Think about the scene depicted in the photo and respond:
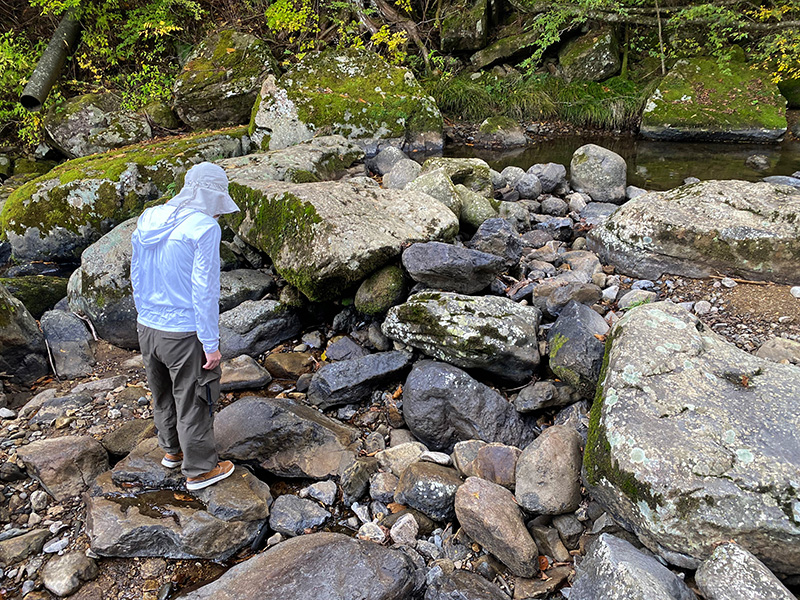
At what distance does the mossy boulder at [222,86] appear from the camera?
1055cm

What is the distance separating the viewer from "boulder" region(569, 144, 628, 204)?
7.50 meters

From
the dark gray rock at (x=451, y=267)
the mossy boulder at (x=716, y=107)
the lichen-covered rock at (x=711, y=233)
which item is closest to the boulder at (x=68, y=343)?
the dark gray rock at (x=451, y=267)

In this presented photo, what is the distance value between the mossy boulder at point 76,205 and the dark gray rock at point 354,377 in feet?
14.9

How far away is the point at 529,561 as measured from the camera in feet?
9.46

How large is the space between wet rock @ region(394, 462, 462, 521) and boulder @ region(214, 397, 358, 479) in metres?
0.60

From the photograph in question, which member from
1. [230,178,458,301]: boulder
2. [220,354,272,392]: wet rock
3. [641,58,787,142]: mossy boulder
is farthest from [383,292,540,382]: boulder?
[641,58,787,142]: mossy boulder

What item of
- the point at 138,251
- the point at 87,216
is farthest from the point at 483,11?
the point at 138,251

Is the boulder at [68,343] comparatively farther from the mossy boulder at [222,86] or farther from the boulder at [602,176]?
the boulder at [602,176]

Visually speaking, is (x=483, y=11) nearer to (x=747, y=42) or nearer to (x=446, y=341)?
(x=747, y=42)

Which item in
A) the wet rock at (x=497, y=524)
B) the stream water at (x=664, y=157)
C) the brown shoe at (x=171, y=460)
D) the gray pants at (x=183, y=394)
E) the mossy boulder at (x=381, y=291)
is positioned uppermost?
the gray pants at (x=183, y=394)

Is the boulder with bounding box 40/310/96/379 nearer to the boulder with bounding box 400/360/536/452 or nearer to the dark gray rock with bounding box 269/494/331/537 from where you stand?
the dark gray rock with bounding box 269/494/331/537

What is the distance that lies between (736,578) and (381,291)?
3.39m

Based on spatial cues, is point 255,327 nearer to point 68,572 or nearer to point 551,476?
point 68,572

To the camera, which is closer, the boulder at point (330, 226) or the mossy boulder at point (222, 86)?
the boulder at point (330, 226)
